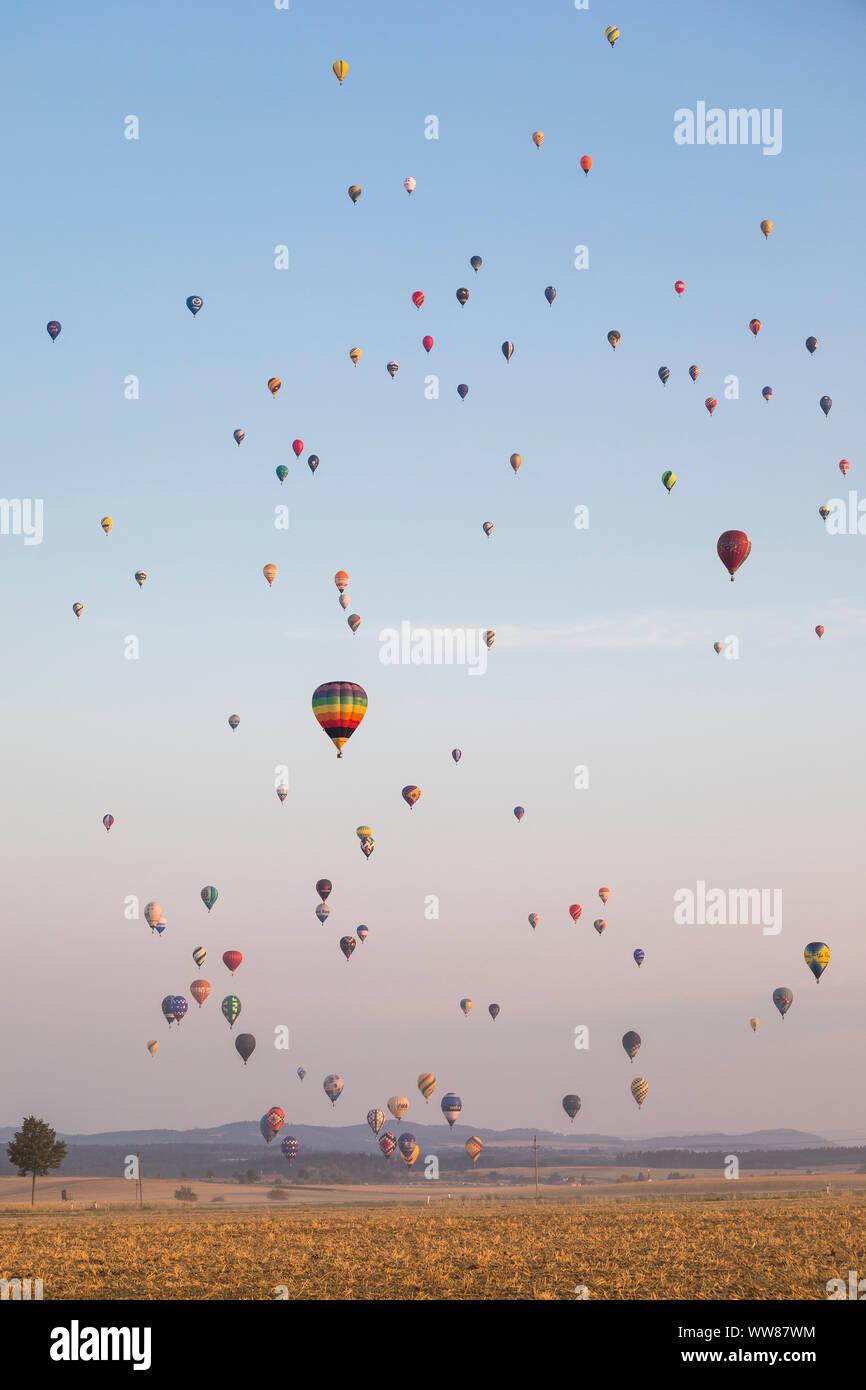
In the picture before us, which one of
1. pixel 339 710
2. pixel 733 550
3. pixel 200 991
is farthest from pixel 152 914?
pixel 733 550

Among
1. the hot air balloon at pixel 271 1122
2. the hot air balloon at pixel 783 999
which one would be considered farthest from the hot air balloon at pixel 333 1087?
the hot air balloon at pixel 783 999

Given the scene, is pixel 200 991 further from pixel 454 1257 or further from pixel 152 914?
pixel 454 1257

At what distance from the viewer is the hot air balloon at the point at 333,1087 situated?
103 meters

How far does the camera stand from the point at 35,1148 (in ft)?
307

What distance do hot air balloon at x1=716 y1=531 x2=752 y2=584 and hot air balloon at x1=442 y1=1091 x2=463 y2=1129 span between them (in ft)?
157

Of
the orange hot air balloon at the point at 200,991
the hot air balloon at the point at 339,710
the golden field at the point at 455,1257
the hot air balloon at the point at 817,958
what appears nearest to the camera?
the golden field at the point at 455,1257

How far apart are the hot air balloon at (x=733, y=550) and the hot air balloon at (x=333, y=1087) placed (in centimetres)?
5129

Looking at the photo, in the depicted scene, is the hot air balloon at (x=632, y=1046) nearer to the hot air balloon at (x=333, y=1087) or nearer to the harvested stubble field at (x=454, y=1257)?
the hot air balloon at (x=333, y=1087)

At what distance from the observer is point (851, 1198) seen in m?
73.6

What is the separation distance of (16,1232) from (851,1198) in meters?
42.7

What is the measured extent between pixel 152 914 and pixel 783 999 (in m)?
42.9

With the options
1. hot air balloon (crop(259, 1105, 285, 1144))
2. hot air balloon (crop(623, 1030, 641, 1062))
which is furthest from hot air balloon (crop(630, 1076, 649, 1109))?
hot air balloon (crop(259, 1105, 285, 1144))

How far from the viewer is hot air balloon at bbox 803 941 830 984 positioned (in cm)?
8162
